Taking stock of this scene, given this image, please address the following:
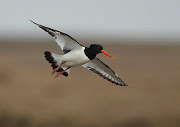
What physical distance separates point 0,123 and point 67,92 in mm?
9477

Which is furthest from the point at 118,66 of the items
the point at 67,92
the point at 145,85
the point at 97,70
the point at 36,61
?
the point at 97,70

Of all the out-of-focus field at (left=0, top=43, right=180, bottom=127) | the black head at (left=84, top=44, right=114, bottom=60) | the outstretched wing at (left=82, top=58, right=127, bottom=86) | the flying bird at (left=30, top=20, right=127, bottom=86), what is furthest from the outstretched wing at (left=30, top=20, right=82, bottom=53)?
the out-of-focus field at (left=0, top=43, right=180, bottom=127)

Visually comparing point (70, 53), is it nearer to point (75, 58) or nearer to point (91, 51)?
point (75, 58)

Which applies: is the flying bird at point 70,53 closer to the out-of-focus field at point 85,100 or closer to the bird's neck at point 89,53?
the bird's neck at point 89,53

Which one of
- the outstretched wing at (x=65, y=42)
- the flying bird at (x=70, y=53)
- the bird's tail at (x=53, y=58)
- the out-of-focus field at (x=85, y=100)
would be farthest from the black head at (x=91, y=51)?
the out-of-focus field at (x=85, y=100)

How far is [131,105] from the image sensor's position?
3259cm

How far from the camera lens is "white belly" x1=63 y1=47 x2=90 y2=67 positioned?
52.2 ft

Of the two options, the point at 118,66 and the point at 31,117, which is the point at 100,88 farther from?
the point at 118,66

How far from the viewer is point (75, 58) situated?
1593cm

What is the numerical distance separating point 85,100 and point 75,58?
18.5 m

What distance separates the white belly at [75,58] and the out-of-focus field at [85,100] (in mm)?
11370

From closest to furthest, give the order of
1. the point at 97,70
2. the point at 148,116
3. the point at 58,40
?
the point at 58,40 → the point at 97,70 → the point at 148,116

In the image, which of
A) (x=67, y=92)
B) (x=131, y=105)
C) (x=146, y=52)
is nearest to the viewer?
(x=131, y=105)

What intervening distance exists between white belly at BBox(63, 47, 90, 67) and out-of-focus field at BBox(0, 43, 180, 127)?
37.3ft
